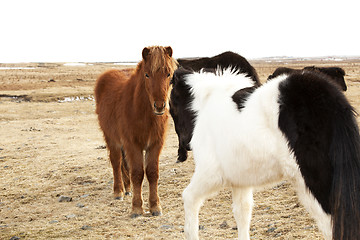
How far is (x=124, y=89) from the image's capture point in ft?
19.2

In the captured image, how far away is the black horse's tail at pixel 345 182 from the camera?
2.36 metres

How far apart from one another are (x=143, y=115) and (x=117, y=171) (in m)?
1.73

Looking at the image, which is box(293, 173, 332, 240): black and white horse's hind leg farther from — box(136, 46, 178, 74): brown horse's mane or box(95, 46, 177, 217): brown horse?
box(136, 46, 178, 74): brown horse's mane

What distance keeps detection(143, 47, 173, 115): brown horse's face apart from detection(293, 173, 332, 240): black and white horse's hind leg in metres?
2.47

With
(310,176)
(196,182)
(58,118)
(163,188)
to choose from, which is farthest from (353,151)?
(58,118)

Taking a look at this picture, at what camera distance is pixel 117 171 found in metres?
6.60

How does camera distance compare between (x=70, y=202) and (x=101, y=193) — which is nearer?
(x=70, y=202)

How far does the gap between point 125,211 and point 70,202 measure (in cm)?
111

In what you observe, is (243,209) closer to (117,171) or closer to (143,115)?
(143,115)

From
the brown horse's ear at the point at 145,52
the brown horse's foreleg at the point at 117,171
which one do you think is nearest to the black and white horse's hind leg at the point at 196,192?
the brown horse's ear at the point at 145,52

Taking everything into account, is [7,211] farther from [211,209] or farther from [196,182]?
[196,182]

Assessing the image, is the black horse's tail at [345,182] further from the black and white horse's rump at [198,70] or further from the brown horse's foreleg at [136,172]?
the brown horse's foreleg at [136,172]

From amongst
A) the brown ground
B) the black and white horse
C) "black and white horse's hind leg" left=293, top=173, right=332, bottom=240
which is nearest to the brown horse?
the brown ground

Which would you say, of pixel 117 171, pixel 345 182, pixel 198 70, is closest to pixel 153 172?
pixel 117 171
